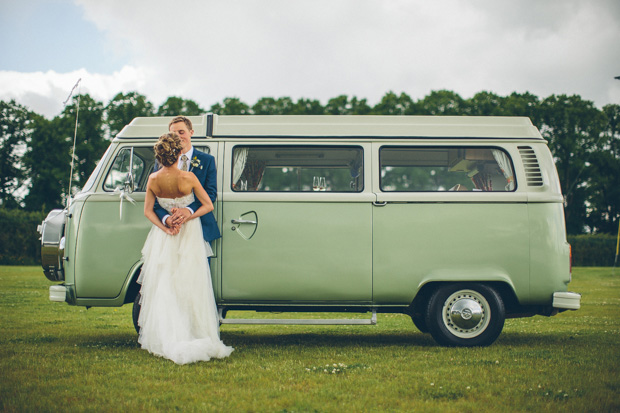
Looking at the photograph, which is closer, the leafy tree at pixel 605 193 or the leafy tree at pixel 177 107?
the leafy tree at pixel 177 107

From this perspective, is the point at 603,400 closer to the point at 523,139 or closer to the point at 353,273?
the point at 353,273

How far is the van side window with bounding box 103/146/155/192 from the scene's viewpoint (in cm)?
671

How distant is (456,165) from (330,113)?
130 feet


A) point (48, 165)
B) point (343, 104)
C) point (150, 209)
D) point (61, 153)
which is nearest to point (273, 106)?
point (343, 104)

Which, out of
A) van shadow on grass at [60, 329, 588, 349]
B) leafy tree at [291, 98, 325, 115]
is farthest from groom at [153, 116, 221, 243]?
leafy tree at [291, 98, 325, 115]

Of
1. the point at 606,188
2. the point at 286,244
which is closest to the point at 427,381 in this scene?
the point at 286,244

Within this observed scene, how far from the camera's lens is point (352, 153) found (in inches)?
275

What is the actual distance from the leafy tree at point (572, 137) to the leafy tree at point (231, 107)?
25.6 meters

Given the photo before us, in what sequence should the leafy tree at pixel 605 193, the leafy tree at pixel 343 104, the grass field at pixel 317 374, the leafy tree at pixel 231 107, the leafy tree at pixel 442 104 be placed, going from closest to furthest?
A: the grass field at pixel 317 374 → the leafy tree at pixel 442 104 → the leafy tree at pixel 231 107 → the leafy tree at pixel 343 104 → the leafy tree at pixel 605 193

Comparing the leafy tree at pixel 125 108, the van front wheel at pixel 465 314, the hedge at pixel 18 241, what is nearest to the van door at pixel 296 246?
the van front wheel at pixel 465 314

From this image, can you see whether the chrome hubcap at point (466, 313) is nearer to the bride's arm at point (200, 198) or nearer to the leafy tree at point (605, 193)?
the bride's arm at point (200, 198)

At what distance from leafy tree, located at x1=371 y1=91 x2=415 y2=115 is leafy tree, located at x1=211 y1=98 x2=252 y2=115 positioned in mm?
10654

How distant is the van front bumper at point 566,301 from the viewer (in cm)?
646

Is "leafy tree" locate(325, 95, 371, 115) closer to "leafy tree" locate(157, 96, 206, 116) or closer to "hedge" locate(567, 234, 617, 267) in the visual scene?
"leafy tree" locate(157, 96, 206, 116)
